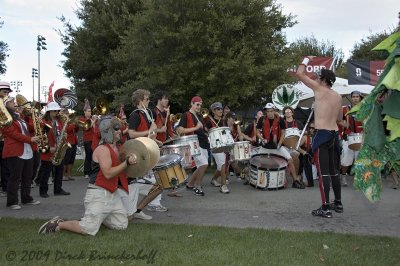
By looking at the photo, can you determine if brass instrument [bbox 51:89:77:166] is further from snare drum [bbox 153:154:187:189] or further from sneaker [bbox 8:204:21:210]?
snare drum [bbox 153:154:187:189]

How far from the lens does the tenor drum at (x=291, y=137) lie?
10000mm

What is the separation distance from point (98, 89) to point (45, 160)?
12.6 m

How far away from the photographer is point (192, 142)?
8391mm

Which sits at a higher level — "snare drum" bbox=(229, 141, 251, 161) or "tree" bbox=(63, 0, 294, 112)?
"tree" bbox=(63, 0, 294, 112)

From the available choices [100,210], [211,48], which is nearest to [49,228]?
[100,210]

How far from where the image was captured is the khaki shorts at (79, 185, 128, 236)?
222 inches

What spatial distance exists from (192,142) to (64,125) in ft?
9.99

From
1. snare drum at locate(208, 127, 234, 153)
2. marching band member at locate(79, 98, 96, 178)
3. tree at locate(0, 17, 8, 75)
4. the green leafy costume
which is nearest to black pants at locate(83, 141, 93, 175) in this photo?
marching band member at locate(79, 98, 96, 178)

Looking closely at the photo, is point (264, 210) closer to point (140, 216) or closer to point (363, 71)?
point (140, 216)

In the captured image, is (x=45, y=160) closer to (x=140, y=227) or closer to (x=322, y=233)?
(x=140, y=227)

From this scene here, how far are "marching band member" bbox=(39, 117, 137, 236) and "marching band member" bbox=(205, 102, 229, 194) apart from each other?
3760mm

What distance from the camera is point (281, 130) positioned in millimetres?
10258

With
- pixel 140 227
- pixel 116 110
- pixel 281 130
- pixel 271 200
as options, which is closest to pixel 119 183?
pixel 140 227

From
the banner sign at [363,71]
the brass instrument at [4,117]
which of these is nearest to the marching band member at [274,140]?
the brass instrument at [4,117]
